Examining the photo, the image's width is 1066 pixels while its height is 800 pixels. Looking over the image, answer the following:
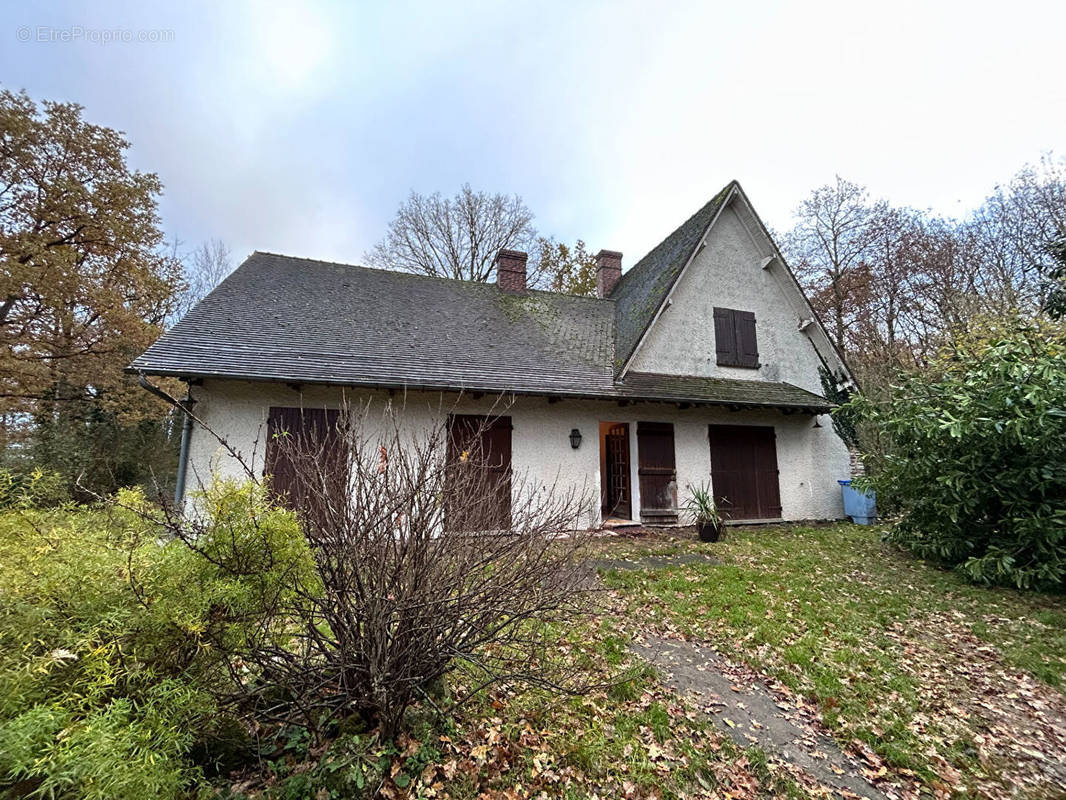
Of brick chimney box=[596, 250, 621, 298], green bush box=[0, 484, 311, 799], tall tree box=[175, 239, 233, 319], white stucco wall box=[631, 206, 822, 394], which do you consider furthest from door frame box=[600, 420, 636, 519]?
tall tree box=[175, 239, 233, 319]

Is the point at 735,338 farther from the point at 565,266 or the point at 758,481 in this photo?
the point at 565,266

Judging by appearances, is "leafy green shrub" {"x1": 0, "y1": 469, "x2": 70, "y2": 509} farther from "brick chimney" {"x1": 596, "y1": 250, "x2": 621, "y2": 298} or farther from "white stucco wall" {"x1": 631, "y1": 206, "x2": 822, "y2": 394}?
"brick chimney" {"x1": 596, "y1": 250, "x2": 621, "y2": 298}

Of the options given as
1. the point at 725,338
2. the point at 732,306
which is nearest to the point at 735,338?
the point at 725,338

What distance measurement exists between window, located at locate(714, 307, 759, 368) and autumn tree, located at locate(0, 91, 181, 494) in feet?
48.1

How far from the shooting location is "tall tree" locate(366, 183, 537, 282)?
59.9 ft

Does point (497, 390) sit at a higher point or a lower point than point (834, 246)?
lower

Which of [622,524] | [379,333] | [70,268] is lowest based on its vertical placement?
[622,524]

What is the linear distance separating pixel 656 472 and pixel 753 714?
20.9 ft

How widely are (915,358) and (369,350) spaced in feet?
56.2

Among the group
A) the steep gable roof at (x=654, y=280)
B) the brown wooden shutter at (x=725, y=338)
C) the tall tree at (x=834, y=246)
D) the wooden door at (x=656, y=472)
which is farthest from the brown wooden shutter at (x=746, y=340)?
the tall tree at (x=834, y=246)

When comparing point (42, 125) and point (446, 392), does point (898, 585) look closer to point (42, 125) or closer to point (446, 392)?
point (446, 392)

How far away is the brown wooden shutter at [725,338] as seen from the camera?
997cm

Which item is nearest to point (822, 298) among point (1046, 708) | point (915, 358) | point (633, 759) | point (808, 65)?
point (915, 358)

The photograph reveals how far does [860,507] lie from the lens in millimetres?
9781
